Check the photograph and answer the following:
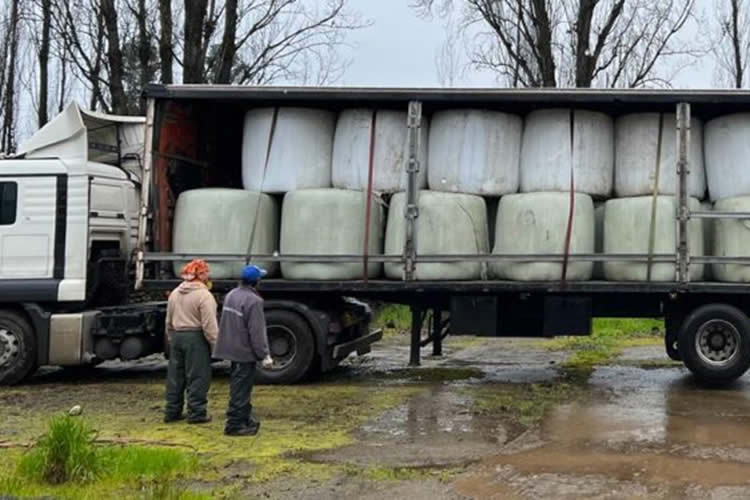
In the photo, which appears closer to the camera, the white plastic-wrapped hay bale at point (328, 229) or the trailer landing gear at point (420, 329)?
the white plastic-wrapped hay bale at point (328, 229)

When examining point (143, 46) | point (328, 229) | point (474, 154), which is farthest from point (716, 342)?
point (143, 46)

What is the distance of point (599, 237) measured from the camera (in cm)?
1068

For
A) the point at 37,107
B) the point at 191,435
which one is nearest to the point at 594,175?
the point at 191,435

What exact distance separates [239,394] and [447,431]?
190 centimetres

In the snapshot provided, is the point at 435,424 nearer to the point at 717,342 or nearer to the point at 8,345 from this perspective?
the point at 717,342

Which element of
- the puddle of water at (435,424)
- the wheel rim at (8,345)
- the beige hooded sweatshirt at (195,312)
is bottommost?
the puddle of water at (435,424)

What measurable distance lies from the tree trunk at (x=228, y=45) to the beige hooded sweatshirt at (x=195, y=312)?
1398cm

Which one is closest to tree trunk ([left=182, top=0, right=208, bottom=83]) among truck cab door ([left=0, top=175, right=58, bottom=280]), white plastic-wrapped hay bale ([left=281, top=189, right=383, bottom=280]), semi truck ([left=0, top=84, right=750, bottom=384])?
semi truck ([left=0, top=84, right=750, bottom=384])

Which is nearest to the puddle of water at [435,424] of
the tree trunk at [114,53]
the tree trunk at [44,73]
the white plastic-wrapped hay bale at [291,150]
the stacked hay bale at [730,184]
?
A: the white plastic-wrapped hay bale at [291,150]

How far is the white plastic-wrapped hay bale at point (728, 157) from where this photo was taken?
10336 mm

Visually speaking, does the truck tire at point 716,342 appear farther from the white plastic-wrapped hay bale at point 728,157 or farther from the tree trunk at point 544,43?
the tree trunk at point 544,43

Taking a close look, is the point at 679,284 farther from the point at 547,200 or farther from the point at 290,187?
the point at 290,187

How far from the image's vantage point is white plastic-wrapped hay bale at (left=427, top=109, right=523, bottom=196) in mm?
10594

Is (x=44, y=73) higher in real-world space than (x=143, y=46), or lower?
higher
